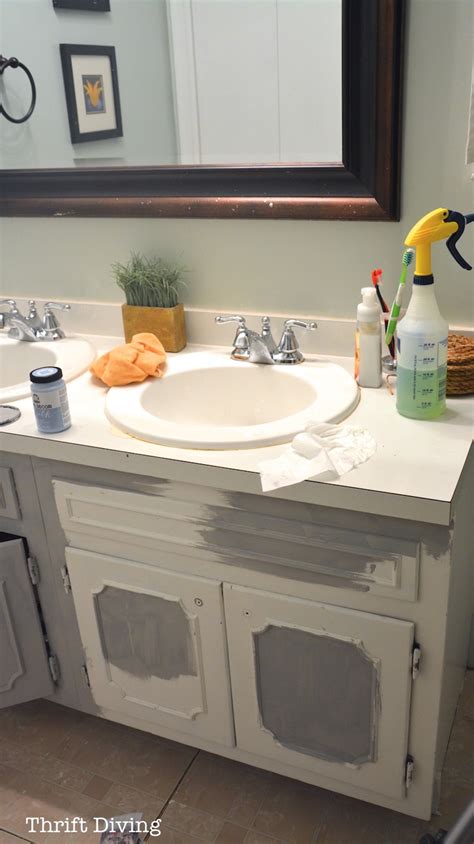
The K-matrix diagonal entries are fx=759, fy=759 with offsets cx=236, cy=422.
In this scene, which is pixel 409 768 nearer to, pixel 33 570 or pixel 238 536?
pixel 238 536

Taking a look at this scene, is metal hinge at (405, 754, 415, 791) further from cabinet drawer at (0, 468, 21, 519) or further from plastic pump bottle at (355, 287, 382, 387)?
cabinet drawer at (0, 468, 21, 519)

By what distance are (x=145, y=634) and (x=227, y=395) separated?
0.49m

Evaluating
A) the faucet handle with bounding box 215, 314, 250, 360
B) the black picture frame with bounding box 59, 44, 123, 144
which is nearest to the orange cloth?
the faucet handle with bounding box 215, 314, 250, 360

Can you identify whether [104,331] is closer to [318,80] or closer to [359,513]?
[318,80]

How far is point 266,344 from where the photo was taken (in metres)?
1.50

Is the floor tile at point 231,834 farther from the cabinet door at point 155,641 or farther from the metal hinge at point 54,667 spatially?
the metal hinge at point 54,667

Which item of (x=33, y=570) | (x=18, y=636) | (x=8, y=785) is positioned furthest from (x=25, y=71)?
(x=8, y=785)

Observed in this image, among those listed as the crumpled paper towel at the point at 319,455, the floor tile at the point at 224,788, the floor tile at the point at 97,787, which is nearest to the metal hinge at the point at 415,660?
the crumpled paper towel at the point at 319,455

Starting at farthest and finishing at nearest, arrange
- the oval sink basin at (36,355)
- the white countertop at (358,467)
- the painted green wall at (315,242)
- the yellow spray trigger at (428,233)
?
the oval sink basin at (36,355) → the painted green wall at (315,242) → the yellow spray trigger at (428,233) → the white countertop at (358,467)

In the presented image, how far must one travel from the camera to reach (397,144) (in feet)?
4.45

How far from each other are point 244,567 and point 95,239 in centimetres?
87

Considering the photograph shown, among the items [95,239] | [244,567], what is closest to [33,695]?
[244,567]

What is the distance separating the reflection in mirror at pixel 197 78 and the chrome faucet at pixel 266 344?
31cm

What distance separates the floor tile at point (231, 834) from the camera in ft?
4.66
